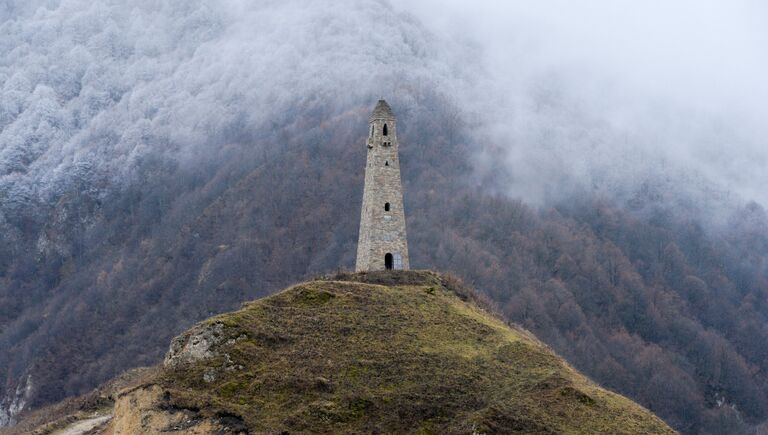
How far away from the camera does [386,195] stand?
55.1 metres

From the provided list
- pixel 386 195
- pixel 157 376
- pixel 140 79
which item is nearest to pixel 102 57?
pixel 140 79

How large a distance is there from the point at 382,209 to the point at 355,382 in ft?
67.0

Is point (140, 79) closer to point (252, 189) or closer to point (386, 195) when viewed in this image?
point (252, 189)

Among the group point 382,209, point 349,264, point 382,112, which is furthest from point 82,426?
point 349,264

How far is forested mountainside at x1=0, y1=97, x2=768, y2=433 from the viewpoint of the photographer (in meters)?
118

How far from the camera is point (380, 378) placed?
119ft

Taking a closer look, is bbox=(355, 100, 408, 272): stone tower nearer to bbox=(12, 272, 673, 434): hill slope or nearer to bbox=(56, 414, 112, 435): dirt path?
bbox=(12, 272, 673, 434): hill slope

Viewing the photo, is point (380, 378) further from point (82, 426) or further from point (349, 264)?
point (349, 264)

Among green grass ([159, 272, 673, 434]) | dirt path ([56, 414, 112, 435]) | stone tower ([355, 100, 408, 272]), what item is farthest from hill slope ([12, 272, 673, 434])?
stone tower ([355, 100, 408, 272])

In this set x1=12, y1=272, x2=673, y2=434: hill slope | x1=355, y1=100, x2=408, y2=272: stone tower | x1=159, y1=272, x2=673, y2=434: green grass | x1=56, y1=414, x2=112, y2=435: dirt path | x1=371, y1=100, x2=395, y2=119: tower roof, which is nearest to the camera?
x1=12, y1=272, x2=673, y2=434: hill slope

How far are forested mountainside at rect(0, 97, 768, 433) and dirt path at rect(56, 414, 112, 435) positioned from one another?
210 ft

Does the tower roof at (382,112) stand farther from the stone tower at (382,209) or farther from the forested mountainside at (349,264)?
the forested mountainside at (349,264)

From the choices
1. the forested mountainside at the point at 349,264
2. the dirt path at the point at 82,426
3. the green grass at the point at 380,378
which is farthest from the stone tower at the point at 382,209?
the forested mountainside at the point at 349,264

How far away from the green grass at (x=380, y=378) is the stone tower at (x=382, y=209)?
398 inches
